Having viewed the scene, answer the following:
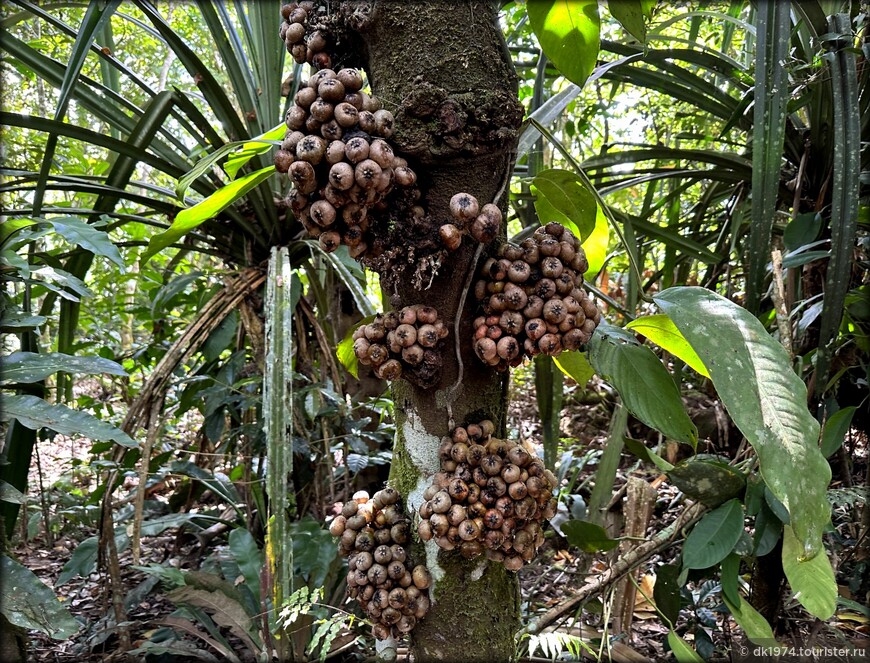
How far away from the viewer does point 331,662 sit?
4.25ft

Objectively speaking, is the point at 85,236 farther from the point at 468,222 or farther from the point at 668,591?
the point at 668,591

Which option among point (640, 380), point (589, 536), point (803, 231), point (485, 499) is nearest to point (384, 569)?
point (485, 499)

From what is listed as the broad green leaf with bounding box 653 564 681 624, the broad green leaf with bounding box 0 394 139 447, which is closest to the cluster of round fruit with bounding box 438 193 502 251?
the broad green leaf with bounding box 0 394 139 447

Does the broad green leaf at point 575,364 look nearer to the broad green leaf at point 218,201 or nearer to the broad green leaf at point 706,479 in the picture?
the broad green leaf at point 706,479

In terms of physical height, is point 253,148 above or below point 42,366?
above

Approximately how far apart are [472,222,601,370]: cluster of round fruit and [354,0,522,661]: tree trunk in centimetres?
3

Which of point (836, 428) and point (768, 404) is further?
point (836, 428)

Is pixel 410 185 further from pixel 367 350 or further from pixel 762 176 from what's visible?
pixel 762 176

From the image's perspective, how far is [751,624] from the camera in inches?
36.4

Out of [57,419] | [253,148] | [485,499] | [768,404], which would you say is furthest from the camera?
[57,419]

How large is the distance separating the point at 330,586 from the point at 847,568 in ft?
4.17

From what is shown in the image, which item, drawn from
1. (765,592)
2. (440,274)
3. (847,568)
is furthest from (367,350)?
(847,568)

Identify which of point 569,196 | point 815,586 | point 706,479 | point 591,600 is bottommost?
point 591,600

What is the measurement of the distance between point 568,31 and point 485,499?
0.57 metres
